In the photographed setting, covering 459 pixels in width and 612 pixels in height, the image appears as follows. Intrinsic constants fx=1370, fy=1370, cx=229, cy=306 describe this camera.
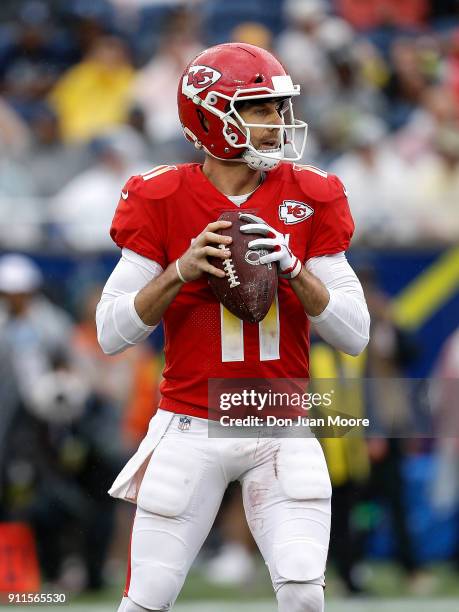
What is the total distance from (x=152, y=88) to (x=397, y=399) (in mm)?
4048

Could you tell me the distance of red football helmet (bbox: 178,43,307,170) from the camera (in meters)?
3.82

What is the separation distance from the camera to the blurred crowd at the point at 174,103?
8188mm

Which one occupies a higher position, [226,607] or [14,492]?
[14,492]

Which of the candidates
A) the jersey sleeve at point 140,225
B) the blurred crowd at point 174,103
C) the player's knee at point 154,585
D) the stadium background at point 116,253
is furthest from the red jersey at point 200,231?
the blurred crowd at point 174,103

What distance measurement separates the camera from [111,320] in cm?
382

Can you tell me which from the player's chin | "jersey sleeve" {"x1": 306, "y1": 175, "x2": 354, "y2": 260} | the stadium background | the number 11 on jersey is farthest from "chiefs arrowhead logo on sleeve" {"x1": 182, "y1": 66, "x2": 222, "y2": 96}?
the stadium background

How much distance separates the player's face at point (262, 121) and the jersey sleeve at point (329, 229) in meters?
0.22

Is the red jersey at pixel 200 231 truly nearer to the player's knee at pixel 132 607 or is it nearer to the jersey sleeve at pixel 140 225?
the jersey sleeve at pixel 140 225

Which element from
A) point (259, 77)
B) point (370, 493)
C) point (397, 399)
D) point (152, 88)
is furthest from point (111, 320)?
point (152, 88)

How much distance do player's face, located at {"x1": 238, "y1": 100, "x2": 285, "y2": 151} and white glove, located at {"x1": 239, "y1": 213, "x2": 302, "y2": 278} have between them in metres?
0.27

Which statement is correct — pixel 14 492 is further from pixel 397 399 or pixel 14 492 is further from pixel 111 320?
pixel 111 320

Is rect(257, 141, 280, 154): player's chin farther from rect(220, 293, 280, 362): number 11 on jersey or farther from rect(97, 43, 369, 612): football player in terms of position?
rect(220, 293, 280, 362): number 11 on jersey

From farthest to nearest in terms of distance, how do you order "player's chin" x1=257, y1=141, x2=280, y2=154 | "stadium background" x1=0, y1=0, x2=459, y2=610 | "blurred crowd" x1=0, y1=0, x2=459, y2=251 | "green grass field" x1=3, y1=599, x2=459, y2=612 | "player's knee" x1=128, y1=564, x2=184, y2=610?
"blurred crowd" x1=0, y1=0, x2=459, y2=251 < "stadium background" x1=0, y1=0, x2=459, y2=610 < "green grass field" x1=3, y1=599, x2=459, y2=612 < "player's chin" x1=257, y1=141, x2=280, y2=154 < "player's knee" x1=128, y1=564, x2=184, y2=610

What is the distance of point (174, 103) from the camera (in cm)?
954
